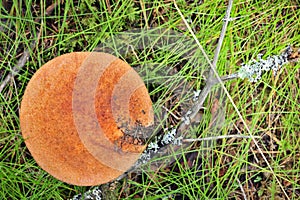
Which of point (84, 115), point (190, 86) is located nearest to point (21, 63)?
point (84, 115)

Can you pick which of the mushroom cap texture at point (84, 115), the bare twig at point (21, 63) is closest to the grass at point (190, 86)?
the bare twig at point (21, 63)

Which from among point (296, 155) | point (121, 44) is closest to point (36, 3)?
point (121, 44)

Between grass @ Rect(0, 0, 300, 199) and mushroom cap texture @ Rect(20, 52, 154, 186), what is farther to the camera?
grass @ Rect(0, 0, 300, 199)

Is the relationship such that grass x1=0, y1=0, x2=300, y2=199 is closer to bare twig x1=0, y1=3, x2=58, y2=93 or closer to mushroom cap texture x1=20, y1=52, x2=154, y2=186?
bare twig x1=0, y1=3, x2=58, y2=93

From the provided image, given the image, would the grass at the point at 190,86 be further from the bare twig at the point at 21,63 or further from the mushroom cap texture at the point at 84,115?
the mushroom cap texture at the point at 84,115

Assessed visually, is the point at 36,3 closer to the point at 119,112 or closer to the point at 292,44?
the point at 119,112

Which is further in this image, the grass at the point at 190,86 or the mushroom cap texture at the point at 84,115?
the grass at the point at 190,86

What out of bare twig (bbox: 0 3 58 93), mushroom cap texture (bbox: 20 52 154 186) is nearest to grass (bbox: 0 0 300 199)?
bare twig (bbox: 0 3 58 93)
